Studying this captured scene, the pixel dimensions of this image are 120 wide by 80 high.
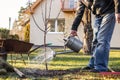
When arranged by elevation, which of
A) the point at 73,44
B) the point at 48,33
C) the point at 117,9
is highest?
the point at 48,33

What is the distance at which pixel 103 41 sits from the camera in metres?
7.86

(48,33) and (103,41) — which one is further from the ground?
(48,33)

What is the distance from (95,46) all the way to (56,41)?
27743 mm

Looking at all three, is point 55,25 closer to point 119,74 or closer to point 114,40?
point 114,40

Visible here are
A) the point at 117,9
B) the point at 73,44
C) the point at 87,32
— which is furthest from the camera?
the point at 87,32

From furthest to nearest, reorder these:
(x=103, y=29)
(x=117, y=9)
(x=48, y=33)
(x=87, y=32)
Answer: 1. (x=48, y=33)
2. (x=87, y=32)
3. (x=103, y=29)
4. (x=117, y=9)

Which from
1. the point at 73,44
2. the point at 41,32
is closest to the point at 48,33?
Answer: the point at 41,32

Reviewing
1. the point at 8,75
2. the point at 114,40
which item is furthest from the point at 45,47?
the point at 114,40

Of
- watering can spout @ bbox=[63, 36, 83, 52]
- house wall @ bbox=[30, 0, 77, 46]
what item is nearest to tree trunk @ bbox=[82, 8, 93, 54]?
watering can spout @ bbox=[63, 36, 83, 52]

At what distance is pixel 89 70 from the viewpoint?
8.23 m

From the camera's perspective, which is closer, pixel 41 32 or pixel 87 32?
pixel 87 32

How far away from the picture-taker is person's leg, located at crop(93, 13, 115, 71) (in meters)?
7.84

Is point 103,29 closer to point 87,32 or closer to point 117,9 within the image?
point 117,9

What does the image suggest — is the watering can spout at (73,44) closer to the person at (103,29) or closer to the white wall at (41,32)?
the person at (103,29)
